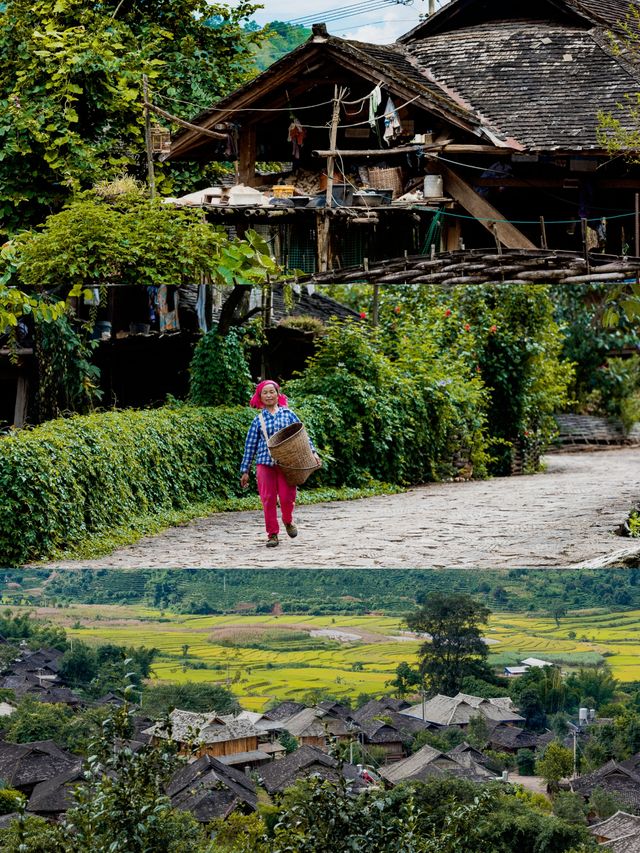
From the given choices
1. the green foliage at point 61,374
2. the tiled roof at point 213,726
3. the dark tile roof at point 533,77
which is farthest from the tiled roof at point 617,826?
the dark tile roof at point 533,77

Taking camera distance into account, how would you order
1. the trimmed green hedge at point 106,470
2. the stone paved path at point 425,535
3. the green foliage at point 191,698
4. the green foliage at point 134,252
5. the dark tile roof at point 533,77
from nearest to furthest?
the green foliage at point 191,698 → the stone paved path at point 425,535 → the trimmed green hedge at point 106,470 → the green foliage at point 134,252 → the dark tile roof at point 533,77

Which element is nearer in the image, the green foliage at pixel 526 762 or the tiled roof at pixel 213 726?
the green foliage at pixel 526 762

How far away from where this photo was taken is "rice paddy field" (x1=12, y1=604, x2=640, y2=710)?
9406 mm

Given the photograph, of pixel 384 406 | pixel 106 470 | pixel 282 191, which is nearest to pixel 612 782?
pixel 106 470

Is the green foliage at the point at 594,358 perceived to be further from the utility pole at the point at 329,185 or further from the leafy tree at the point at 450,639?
the leafy tree at the point at 450,639

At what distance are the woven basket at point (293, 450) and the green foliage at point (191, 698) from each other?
2.29 metres

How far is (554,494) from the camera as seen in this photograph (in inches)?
676

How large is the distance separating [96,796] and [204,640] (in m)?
1.74

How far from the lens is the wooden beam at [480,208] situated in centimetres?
1886

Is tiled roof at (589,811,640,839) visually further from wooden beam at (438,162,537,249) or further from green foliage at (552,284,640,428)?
green foliage at (552,284,640,428)

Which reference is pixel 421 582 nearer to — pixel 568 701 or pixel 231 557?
pixel 568 701

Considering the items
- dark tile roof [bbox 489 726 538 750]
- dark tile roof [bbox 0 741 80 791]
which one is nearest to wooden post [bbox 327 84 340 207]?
dark tile roof [bbox 489 726 538 750]

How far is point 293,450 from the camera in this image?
11.2 meters

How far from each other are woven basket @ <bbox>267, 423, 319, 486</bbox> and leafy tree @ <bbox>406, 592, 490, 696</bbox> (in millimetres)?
2145
